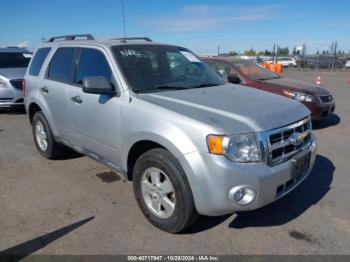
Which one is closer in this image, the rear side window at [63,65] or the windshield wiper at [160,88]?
the windshield wiper at [160,88]

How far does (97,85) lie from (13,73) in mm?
7034

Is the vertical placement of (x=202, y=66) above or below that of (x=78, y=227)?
above

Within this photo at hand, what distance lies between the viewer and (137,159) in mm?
3656

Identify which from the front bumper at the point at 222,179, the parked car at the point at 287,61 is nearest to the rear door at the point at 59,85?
the front bumper at the point at 222,179

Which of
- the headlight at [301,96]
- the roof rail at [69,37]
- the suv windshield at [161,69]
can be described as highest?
the roof rail at [69,37]

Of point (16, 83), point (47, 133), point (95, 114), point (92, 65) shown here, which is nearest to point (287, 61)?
point (16, 83)

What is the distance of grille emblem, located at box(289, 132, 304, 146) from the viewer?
3.32 metres

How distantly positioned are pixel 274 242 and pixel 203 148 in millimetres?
1173

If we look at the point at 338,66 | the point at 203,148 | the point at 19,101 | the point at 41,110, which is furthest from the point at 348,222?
the point at 338,66

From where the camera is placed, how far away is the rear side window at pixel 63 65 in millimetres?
4672

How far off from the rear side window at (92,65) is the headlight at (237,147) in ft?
5.19

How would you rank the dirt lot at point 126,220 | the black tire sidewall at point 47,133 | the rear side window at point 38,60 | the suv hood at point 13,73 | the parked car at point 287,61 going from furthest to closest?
the parked car at point 287,61 < the suv hood at point 13,73 < the rear side window at point 38,60 < the black tire sidewall at point 47,133 < the dirt lot at point 126,220

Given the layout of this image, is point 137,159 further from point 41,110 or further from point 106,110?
point 41,110

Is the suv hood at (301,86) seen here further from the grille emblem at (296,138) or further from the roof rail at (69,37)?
the grille emblem at (296,138)
